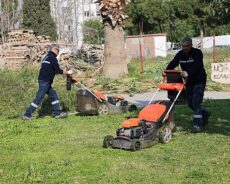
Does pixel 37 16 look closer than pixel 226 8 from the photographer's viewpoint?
No

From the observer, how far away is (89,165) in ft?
23.8

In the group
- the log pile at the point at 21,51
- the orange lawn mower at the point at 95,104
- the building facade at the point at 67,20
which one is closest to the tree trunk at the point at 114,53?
the orange lawn mower at the point at 95,104

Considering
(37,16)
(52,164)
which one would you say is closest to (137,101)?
(52,164)

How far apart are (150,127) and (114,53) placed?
1179cm

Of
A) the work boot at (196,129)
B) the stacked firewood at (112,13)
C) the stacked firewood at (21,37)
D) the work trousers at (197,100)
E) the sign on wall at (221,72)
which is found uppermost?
the stacked firewood at (112,13)

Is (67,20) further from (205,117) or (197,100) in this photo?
(197,100)

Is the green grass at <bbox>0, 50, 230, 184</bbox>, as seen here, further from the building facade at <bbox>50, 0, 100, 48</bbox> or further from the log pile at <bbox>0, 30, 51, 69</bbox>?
the building facade at <bbox>50, 0, 100, 48</bbox>

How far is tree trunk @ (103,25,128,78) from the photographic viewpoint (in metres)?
19.9

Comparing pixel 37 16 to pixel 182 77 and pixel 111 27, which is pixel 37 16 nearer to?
pixel 111 27

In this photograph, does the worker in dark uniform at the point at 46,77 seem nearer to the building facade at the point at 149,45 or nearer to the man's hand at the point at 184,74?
the man's hand at the point at 184,74

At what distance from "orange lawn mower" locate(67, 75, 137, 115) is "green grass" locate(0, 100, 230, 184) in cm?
106

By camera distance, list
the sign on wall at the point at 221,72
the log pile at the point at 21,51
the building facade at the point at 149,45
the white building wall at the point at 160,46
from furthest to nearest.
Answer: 1. the white building wall at the point at 160,46
2. the building facade at the point at 149,45
3. the log pile at the point at 21,51
4. the sign on wall at the point at 221,72

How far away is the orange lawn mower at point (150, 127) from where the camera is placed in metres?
8.16

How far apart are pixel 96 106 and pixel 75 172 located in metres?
5.11
